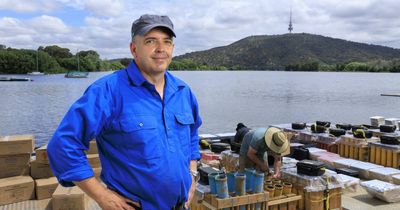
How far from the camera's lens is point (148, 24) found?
6.70 ft

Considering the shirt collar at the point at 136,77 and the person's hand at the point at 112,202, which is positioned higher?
the shirt collar at the point at 136,77

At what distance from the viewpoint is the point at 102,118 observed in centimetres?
191

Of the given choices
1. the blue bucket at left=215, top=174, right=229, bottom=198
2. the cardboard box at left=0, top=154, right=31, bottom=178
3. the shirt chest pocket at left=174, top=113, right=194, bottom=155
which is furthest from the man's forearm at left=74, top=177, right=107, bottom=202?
the cardboard box at left=0, top=154, right=31, bottom=178

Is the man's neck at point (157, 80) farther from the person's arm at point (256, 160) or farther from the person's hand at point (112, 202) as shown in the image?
the person's arm at point (256, 160)

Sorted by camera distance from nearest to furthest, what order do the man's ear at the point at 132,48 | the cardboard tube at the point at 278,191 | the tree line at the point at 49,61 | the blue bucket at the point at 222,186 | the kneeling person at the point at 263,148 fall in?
the man's ear at the point at 132,48, the blue bucket at the point at 222,186, the cardboard tube at the point at 278,191, the kneeling person at the point at 263,148, the tree line at the point at 49,61

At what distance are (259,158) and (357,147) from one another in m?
4.09

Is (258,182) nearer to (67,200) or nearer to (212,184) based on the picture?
(212,184)

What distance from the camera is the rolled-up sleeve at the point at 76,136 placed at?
1.81 m

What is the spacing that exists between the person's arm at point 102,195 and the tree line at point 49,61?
8586 centimetres

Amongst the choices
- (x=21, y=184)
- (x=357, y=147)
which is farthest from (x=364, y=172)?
(x=21, y=184)

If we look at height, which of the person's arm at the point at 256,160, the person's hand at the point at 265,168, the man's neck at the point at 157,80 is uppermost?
the man's neck at the point at 157,80

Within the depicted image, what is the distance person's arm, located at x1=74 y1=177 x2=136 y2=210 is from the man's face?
644mm

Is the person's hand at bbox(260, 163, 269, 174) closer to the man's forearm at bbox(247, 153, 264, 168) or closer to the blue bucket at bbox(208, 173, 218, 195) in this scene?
the man's forearm at bbox(247, 153, 264, 168)

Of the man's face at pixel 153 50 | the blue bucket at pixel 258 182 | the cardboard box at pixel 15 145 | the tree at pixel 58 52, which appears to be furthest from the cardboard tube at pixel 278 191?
the tree at pixel 58 52
